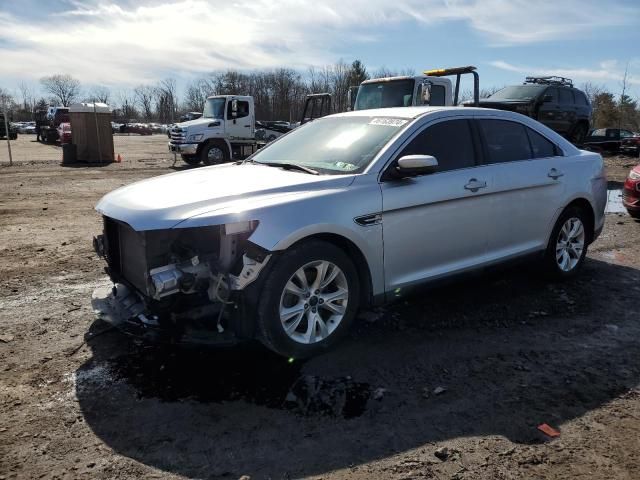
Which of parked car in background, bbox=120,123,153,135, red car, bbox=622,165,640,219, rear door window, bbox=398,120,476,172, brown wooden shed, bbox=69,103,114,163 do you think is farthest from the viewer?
parked car in background, bbox=120,123,153,135

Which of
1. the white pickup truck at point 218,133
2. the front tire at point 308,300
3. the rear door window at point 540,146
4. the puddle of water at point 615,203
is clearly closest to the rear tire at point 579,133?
the puddle of water at point 615,203

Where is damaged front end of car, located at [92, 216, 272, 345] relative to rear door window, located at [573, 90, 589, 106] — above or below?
below

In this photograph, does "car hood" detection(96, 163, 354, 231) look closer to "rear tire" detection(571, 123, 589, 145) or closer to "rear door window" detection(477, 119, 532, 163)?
"rear door window" detection(477, 119, 532, 163)

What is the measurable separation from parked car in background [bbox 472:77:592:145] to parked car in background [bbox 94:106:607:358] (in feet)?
33.3

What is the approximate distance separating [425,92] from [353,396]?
27.7 feet

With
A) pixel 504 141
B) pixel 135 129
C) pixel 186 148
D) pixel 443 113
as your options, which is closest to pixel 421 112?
pixel 443 113

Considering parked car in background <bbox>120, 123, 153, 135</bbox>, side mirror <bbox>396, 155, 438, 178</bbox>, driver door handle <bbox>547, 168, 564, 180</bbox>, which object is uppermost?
parked car in background <bbox>120, 123, 153, 135</bbox>

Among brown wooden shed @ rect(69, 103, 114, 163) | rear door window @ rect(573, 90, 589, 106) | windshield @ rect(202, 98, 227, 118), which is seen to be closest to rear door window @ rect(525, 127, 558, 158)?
rear door window @ rect(573, 90, 589, 106)

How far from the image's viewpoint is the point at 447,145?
441cm

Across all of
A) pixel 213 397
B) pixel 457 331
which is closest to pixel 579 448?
pixel 457 331

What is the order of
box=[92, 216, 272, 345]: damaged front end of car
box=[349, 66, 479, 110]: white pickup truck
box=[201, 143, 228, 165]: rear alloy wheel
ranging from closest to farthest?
box=[92, 216, 272, 345]: damaged front end of car < box=[349, 66, 479, 110]: white pickup truck < box=[201, 143, 228, 165]: rear alloy wheel

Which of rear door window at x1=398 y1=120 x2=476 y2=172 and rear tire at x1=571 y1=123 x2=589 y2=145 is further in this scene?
rear tire at x1=571 y1=123 x2=589 y2=145

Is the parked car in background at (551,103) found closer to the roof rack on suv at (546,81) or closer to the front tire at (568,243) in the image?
the roof rack on suv at (546,81)

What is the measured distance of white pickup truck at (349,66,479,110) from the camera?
1095 centimetres
